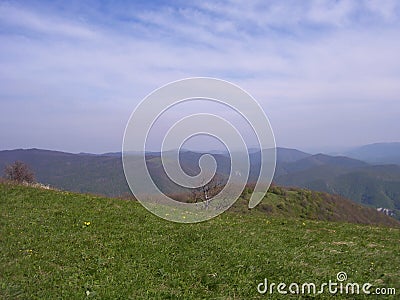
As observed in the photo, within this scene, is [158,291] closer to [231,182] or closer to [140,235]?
[140,235]

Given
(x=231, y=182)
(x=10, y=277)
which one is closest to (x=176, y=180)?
(x=231, y=182)

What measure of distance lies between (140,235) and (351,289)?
7.55m

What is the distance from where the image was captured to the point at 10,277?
31.8 ft
